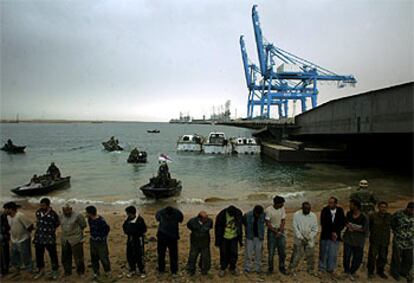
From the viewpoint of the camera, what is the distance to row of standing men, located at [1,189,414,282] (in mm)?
5570

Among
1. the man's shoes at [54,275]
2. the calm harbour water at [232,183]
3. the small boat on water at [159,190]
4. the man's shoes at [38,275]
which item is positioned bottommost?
the calm harbour water at [232,183]

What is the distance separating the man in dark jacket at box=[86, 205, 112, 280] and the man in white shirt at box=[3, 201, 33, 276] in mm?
1231

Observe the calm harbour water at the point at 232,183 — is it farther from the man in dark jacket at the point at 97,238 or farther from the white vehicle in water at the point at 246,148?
the white vehicle in water at the point at 246,148

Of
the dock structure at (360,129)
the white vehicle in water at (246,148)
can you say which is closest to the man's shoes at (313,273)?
the dock structure at (360,129)

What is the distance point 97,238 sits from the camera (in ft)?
18.4

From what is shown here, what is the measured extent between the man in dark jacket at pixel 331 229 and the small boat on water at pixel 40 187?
1579 cm

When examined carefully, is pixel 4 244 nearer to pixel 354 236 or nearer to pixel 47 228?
pixel 47 228

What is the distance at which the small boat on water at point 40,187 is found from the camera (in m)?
16.4

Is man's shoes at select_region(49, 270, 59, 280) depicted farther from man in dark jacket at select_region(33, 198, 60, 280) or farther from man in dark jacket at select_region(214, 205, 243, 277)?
man in dark jacket at select_region(214, 205, 243, 277)

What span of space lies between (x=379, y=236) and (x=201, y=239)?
3.36 meters

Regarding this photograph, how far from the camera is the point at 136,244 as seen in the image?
18.7ft

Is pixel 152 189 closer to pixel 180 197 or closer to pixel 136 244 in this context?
pixel 180 197

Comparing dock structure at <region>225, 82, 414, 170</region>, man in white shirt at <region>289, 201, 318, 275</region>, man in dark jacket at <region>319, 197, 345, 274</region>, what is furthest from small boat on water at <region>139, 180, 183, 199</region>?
dock structure at <region>225, 82, 414, 170</region>

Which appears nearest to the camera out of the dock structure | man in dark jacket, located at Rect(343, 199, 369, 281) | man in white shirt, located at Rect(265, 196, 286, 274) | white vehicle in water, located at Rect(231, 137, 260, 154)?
man in dark jacket, located at Rect(343, 199, 369, 281)
